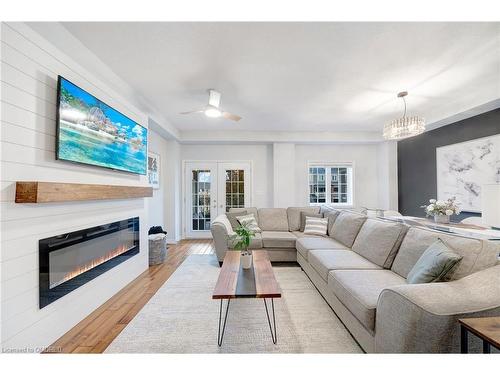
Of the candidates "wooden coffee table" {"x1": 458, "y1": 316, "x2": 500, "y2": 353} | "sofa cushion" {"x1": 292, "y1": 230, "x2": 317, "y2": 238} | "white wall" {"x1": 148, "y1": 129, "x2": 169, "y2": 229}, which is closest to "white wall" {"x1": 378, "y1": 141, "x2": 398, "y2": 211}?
"sofa cushion" {"x1": 292, "y1": 230, "x2": 317, "y2": 238}

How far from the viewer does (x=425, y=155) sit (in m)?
4.74

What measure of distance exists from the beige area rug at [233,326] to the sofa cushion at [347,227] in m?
0.83

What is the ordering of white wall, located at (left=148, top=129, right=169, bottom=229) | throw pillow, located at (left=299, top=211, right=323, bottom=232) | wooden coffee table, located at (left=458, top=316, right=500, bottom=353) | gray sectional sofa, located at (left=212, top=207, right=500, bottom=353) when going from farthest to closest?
white wall, located at (left=148, top=129, right=169, bottom=229), throw pillow, located at (left=299, top=211, right=323, bottom=232), gray sectional sofa, located at (left=212, top=207, right=500, bottom=353), wooden coffee table, located at (left=458, top=316, right=500, bottom=353)

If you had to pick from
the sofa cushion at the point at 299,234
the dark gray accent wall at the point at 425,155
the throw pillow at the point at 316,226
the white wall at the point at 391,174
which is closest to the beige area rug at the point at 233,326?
the sofa cushion at the point at 299,234

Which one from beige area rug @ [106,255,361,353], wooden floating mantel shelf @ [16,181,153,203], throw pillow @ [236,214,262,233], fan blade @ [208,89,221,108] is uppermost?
fan blade @ [208,89,221,108]

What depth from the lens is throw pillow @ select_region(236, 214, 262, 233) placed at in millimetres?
3928

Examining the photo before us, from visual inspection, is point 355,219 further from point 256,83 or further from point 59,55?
point 59,55

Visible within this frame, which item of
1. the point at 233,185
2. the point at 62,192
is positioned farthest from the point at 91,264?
the point at 233,185

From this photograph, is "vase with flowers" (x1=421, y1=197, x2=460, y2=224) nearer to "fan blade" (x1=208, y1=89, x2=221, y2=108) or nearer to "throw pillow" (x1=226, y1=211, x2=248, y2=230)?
"throw pillow" (x1=226, y1=211, x2=248, y2=230)

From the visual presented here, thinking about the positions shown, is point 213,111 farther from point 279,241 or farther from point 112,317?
point 112,317

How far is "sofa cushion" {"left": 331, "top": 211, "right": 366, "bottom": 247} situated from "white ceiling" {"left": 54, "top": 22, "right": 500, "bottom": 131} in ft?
5.91

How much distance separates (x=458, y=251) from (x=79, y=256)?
10.4 ft

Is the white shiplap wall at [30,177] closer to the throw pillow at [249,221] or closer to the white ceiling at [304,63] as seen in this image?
the white ceiling at [304,63]

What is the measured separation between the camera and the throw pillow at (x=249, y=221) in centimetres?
393
